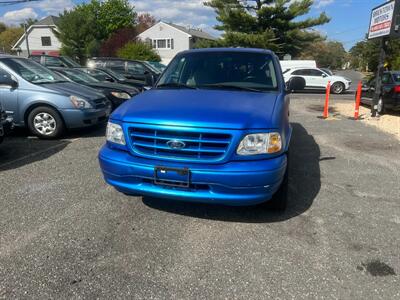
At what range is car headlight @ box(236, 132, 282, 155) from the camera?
10.4ft

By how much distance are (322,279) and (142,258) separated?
1.49 m

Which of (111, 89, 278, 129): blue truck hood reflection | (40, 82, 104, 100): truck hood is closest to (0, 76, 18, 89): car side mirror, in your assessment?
(40, 82, 104, 100): truck hood

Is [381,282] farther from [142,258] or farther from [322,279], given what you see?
[142,258]

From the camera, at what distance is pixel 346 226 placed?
12.0 feet

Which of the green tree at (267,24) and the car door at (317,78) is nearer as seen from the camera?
the car door at (317,78)

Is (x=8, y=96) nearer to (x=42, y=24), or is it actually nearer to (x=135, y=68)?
(x=135, y=68)

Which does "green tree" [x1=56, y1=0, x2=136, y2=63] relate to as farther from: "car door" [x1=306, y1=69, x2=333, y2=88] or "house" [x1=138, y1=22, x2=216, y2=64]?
"car door" [x1=306, y1=69, x2=333, y2=88]

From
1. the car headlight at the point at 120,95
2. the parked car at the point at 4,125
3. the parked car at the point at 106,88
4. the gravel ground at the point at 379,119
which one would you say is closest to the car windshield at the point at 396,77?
the gravel ground at the point at 379,119

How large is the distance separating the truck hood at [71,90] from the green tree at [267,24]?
2434 cm

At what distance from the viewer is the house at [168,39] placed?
48.2m

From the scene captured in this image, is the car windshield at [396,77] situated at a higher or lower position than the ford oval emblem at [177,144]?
higher

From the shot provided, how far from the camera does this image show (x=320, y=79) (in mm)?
21453

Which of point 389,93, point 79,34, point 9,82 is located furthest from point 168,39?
point 9,82

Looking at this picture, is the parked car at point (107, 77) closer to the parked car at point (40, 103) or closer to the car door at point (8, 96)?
the parked car at point (40, 103)
